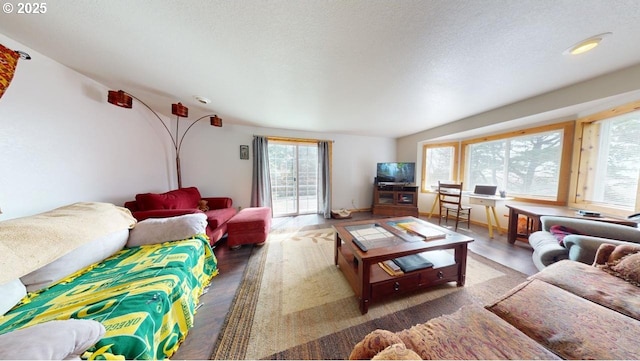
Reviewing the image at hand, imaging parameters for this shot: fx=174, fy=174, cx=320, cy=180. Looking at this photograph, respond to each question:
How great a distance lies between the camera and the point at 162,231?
150cm

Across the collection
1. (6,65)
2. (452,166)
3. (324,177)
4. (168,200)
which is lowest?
(168,200)

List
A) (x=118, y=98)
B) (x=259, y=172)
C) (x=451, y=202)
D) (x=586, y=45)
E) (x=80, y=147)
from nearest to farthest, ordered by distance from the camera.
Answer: (x=586, y=45) → (x=80, y=147) → (x=118, y=98) → (x=451, y=202) → (x=259, y=172)

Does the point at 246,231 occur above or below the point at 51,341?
below

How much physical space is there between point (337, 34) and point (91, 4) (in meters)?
1.38

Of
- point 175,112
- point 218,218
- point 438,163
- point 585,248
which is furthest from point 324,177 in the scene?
point 585,248

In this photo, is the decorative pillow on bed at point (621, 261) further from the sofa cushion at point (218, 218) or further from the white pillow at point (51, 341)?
the sofa cushion at point (218, 218)

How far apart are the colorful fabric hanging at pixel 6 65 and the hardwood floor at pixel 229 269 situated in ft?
6.53

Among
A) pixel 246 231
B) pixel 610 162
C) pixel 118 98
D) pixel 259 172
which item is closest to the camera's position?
pixel 118 98

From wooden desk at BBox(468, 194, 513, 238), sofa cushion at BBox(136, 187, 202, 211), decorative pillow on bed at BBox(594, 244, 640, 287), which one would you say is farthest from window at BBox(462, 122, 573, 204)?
sofa cushion at BBox(136, 187, 202, 211)

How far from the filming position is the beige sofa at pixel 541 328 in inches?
23.2

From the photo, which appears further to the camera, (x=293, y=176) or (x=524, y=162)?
(x=293, y=176)

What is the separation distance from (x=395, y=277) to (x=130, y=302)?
5.38 feet

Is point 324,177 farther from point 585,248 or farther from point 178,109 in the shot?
point 585,248

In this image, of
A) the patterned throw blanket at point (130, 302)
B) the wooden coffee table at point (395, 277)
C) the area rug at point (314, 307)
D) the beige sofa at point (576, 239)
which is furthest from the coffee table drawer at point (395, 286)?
the patterned throw blanket at point (130, 302)
